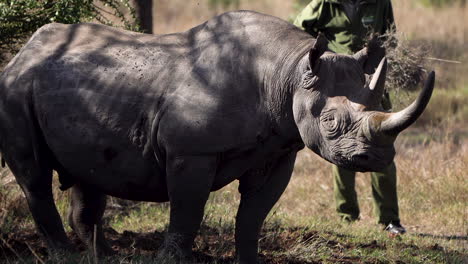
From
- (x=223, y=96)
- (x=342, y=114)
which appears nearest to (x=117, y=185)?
(x=223, y=96)

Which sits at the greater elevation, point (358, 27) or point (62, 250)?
point (358, 27)

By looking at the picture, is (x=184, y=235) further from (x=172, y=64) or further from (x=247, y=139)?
(x=172, y=64)

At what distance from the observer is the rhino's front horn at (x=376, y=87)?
15.8 ft

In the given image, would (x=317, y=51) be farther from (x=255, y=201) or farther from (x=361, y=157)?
(x=255, y=201)

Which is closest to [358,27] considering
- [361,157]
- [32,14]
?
[32,14]

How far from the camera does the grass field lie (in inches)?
245

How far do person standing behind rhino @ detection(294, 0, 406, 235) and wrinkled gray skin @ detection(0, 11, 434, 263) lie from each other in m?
2.46

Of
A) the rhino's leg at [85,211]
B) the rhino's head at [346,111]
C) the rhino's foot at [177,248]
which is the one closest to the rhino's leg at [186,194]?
the rhino's foot at [177,248]

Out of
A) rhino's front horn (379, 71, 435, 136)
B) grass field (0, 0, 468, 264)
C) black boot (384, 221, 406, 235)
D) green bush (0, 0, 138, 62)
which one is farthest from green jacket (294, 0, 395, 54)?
rhino's front horn (379, 71, 435, 136)

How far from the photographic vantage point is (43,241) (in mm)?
5980

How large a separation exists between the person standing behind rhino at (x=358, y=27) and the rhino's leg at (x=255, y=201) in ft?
8.09

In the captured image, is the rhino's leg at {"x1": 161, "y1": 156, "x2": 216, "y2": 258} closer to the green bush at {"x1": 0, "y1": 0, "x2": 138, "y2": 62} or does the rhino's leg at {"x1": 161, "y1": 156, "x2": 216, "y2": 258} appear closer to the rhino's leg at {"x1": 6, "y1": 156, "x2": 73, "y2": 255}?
the rhino's leg at {"x1": 6, "y1": 156, "x2": 73, "y2": 255}

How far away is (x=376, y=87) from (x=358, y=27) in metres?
3.18

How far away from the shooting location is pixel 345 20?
793 centimetres
